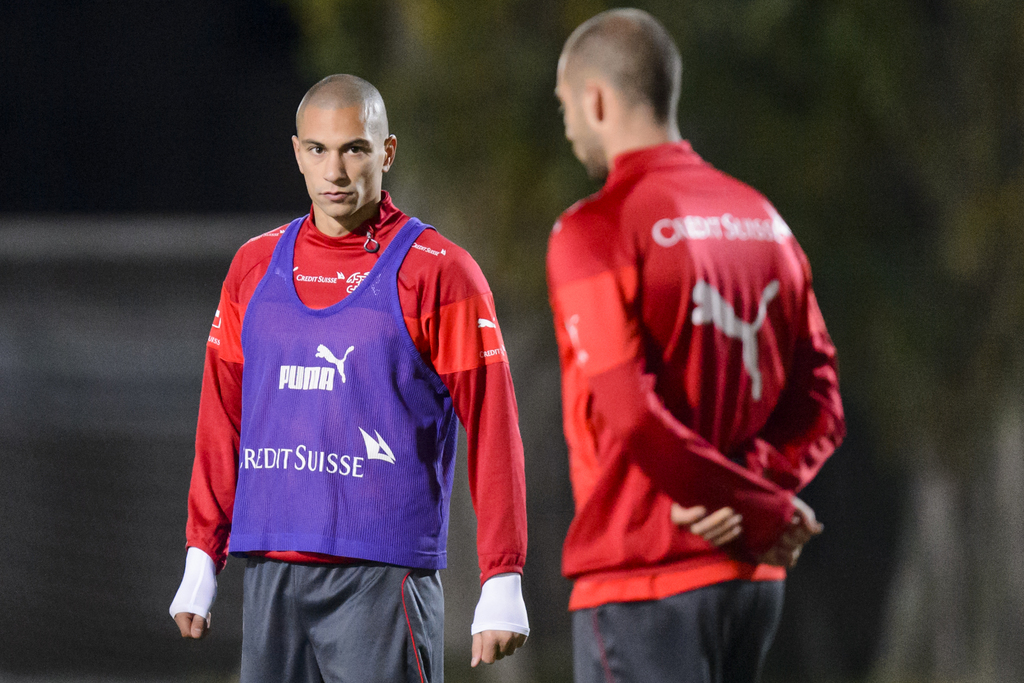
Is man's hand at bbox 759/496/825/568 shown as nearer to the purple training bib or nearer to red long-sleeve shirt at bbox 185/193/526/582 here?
red long-sleeve shirt at bbox 185/193/526/582

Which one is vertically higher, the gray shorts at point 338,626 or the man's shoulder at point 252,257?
the man's shoulder at point 252,257

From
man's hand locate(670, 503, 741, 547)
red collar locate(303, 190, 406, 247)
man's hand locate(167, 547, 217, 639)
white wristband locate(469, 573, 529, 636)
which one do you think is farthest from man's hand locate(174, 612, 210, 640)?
man's hand locate(670, 503, 741, 547)

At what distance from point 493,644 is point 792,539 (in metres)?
0.73

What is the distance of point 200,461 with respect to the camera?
2508 millimetres

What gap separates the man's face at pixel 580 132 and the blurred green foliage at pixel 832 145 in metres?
3.90

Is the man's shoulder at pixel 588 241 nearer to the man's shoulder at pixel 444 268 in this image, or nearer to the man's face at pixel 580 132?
the man's face at pixel 580 132

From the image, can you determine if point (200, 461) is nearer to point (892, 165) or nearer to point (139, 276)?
point (139, 276)

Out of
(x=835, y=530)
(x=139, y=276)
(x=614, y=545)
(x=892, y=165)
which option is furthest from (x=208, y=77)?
(x=614, y=545)

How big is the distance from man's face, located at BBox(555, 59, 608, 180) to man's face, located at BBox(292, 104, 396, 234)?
0.64 metres

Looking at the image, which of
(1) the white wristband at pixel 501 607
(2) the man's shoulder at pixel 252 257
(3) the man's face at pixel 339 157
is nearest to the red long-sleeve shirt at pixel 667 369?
(1) the white wristband at pixel 501 607

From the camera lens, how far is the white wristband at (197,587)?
244 cm

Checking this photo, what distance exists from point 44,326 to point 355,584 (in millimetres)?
3506

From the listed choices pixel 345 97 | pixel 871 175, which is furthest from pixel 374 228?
pixel 871 175

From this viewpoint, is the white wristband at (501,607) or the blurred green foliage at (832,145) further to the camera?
the blurred green foliage at (832,145)
